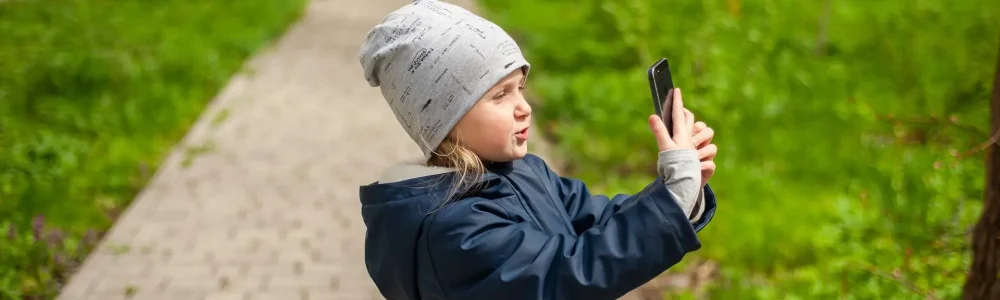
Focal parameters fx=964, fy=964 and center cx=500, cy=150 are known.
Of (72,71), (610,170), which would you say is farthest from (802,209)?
(72,71)

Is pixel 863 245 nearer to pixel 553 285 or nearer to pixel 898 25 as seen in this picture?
pixel 553 285

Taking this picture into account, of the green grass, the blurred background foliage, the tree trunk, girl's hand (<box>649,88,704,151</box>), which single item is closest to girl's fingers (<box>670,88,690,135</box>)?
girl's hand (<box>649,88,704,151</box>)

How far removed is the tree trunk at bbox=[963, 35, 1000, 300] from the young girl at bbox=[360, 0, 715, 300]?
102 cm

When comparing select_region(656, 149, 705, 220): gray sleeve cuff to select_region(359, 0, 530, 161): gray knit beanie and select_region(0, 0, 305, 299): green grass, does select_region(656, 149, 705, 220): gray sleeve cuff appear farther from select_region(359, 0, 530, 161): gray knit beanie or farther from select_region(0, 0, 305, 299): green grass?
select_region(0, 0, 305, 299): green grass

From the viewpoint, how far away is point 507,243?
64.5 inches

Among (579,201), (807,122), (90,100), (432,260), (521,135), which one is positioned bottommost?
(90,100)

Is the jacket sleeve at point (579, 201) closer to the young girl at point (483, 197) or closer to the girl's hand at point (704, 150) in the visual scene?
the young girl at point (483, 197)

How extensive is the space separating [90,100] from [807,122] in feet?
14.8

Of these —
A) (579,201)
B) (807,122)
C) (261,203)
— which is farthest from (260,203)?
(579,201)

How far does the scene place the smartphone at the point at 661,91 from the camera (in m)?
1.70

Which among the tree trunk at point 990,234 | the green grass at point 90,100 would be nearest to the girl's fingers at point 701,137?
the tree trunk at point 990,234

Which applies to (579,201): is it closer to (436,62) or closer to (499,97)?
(499,97)

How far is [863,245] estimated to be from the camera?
Result: 346cm

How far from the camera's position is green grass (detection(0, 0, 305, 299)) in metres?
4.15
